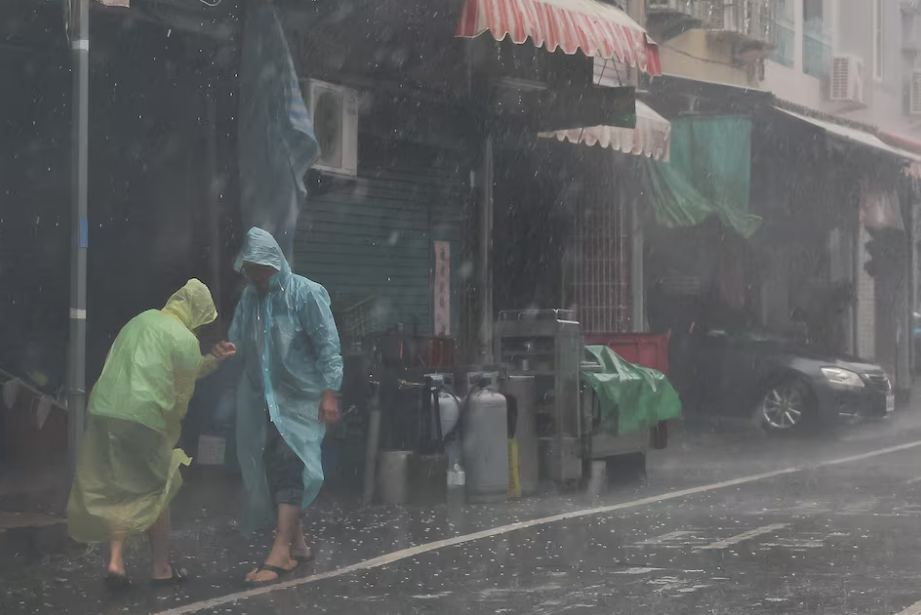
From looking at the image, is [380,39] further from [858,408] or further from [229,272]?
[858,408]

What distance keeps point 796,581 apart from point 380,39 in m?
7.70

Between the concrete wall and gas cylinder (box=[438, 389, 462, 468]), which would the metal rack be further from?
the concrete wall

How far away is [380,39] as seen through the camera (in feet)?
44.8

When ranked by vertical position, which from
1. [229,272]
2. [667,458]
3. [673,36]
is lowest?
[667,458]

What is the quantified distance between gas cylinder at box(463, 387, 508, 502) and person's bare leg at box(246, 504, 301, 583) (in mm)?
3369

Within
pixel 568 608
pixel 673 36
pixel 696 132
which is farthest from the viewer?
pixel 673 36

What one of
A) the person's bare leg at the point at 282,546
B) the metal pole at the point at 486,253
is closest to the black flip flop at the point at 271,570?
the person's bare leg at the point at 282,546

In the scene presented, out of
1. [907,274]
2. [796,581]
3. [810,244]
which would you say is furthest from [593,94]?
[907,274]

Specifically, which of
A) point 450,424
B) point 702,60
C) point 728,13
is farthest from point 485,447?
point 728,13

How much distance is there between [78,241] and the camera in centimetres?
877

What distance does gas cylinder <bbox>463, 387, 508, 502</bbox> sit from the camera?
11.2m

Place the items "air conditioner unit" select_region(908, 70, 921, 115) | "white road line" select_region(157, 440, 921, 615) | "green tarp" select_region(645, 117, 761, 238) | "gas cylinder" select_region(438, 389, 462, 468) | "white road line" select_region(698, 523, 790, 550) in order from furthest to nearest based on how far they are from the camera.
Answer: "air conditioner unit" select_region(908, 70, 921, 115) < "green tarp" select_region(645, 117, 761, 238) < "gas cylinder" select_region(438, 389, 462, 468) < "white road line" select_region(698, 523, 790, 550) < "white road line" select_region(157, 440, 921, 615)

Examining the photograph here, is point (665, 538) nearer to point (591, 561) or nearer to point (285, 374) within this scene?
point (591, 561)

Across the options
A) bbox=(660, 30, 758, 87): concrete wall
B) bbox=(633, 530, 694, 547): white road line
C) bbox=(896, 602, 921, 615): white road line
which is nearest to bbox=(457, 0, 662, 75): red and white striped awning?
bbox=(633, 530, 694, 547): white road line
